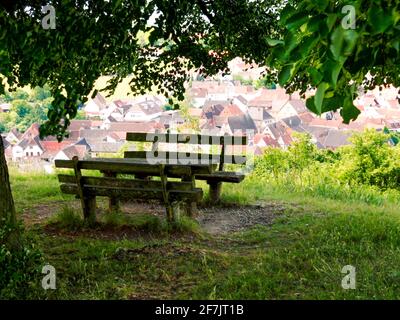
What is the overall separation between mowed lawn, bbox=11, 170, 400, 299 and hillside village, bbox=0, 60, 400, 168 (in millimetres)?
7802

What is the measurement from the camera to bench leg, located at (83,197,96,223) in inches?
300

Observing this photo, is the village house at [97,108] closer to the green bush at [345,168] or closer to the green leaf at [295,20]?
the green bush at [345,168]

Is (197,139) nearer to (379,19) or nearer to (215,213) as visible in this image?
(215,213)

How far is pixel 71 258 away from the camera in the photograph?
5898 millimetres

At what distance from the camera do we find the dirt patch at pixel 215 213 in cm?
811

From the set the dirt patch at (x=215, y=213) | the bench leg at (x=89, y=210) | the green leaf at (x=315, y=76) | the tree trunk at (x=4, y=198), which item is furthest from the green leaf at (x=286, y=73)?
the bench leg at (x=89, y=210)

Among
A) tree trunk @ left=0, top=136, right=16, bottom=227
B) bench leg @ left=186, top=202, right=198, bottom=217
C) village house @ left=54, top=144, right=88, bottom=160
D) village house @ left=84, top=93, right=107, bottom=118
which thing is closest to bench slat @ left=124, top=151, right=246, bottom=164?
bench leg @ left=186, top=202, right=198, bottom=217

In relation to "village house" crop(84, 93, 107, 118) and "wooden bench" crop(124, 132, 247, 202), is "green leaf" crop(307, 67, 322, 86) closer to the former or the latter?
"wooden bench" crop(124, 132, 247, 202)

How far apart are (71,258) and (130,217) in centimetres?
202

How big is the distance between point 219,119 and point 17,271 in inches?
1218

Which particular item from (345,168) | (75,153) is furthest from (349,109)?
(345,168)

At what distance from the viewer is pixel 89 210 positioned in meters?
7.69

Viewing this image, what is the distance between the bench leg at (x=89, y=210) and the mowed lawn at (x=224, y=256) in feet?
0.42

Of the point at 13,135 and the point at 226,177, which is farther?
the point at 13,135
